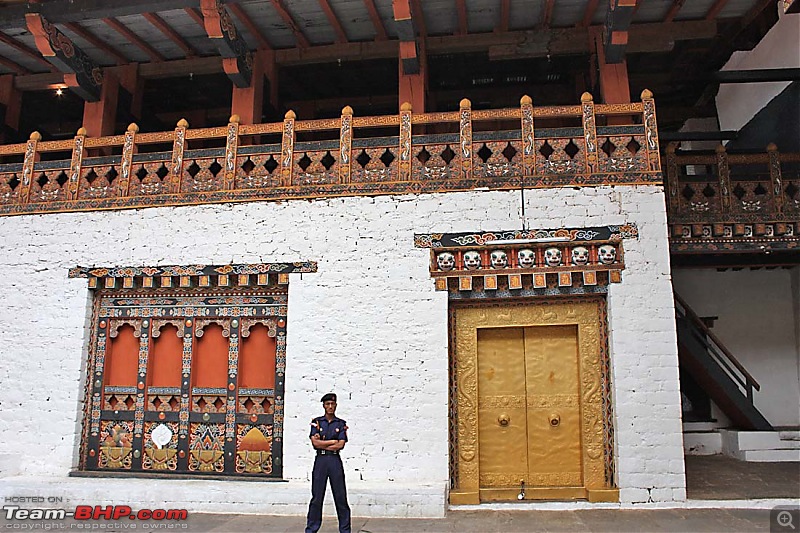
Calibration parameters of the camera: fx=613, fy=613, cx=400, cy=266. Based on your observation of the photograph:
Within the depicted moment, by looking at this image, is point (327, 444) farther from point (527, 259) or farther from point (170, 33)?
point (170, 33)

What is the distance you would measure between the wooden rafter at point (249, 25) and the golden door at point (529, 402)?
479cm

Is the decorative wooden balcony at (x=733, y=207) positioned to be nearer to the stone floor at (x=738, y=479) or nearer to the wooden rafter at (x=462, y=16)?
the stone floor at (x=738, y=479)

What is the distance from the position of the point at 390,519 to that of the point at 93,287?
Answer: 458 cm

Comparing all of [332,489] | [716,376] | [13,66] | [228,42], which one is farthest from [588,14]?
[13,66]

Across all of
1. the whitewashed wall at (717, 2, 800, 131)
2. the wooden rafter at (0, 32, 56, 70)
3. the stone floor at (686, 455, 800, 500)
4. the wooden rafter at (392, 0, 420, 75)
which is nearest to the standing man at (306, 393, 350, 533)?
the stone floor at (686, 455, 800, 500)

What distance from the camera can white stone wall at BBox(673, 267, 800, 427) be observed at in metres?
9.80

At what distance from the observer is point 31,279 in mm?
7773

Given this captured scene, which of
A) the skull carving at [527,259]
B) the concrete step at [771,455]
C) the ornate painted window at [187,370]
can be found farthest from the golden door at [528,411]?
the concrete step at [771,455]

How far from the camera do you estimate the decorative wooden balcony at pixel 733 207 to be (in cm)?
810

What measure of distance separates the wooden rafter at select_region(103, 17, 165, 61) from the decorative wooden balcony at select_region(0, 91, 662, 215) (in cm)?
142

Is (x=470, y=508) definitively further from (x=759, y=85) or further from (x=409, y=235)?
(x=759, y=85)

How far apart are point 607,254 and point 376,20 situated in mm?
4295

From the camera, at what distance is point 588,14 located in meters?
8.03

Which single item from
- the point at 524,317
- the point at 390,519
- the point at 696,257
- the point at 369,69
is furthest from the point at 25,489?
the point at 696,257
